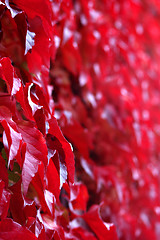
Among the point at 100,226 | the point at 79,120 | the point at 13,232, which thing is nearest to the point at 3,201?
the point at 13,232

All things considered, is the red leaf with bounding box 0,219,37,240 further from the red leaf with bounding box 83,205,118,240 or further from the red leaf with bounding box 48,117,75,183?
the red leaf with bounding box 83,205,118,240

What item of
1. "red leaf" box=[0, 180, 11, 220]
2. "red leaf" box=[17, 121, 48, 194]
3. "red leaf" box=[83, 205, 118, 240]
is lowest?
"red leaf" box=[83, 205, 118, 240]

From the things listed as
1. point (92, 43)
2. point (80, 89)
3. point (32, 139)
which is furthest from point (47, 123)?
point (92, 43)

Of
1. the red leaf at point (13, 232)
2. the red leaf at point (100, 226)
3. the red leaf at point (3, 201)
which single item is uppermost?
the red leaf at point (3, 201)

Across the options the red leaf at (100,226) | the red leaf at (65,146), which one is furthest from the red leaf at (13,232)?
the red leaf at (100,226)

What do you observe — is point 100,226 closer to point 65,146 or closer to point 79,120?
point 65,146

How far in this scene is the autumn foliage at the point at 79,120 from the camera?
0.50 m

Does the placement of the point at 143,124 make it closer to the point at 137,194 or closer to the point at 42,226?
the point at 137,194

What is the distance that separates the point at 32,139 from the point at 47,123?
0.05 meters

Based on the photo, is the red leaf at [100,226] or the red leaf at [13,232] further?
the red leaf at [100,226]

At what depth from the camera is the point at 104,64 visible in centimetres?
129

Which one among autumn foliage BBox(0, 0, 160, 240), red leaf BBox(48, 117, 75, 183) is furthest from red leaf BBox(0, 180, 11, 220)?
red leaf BBox(48, 117, 75, 183)

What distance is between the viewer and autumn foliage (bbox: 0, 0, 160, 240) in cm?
50

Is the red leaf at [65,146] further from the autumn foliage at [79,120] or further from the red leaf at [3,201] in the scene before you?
the red leaf at [3,201]
